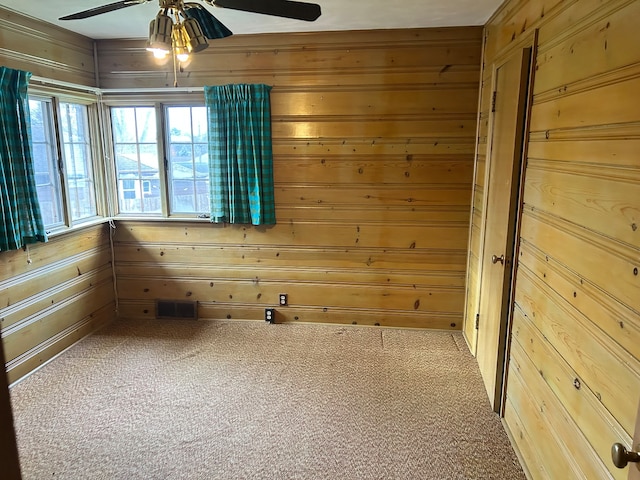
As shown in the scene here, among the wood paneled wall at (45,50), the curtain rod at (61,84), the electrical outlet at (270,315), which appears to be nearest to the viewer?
the wood paneled wall at (45,50)

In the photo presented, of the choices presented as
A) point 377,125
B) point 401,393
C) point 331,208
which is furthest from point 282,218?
point 401,393

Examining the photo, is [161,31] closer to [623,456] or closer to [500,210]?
[500,210]

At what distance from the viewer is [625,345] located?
4.21 feet

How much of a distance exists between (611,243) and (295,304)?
2847 mm

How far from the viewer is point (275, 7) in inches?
73.2

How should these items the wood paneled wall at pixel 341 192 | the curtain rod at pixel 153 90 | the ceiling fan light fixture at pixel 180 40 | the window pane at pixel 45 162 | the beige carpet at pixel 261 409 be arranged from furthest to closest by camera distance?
the curtain rod at pixel 153 90, the wood paneled wall at pixel 341 192, the window pane at pixel 45 162, the beige carpet at pixel 261 409, the ceiling fan light fixture at pixel 180 40

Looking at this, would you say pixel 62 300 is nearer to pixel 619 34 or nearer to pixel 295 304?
pixel 295 304

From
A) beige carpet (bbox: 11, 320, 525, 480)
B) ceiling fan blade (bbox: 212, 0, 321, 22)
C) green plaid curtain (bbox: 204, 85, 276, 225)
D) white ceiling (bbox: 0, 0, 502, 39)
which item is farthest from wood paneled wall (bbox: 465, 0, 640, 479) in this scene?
green plaid curtain (bbox: 204, 85, 276, 225)

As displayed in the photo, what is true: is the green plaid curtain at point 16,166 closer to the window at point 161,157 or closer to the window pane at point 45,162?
the window pane at point 45,162

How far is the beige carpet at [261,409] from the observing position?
2184mm

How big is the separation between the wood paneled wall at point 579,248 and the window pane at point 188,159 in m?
2.58

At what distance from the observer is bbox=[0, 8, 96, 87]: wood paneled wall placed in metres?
2.84

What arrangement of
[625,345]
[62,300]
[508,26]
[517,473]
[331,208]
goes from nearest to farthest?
1. [625,345]
2. [517,473]
3. [508,26]
4. [62,300]
5. [331,208]

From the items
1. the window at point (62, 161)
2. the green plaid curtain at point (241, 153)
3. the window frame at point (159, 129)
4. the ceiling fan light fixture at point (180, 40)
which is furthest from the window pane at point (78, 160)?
the ceiling fan light fixture at point (180, 40)
